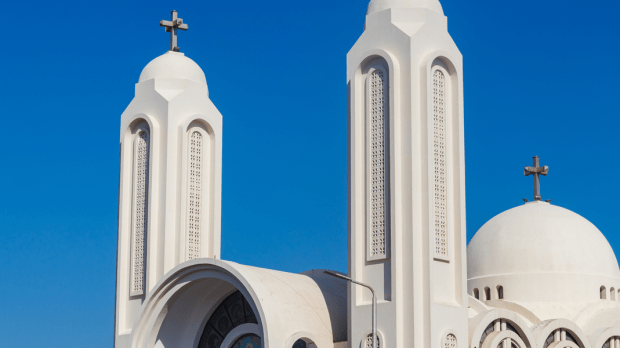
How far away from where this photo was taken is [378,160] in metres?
24.5

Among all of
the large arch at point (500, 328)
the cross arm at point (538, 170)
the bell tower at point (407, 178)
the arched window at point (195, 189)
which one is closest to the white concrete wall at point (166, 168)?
the arched window at point (195, 189)

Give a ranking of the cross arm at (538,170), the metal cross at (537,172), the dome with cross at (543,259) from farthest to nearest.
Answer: the cross arm at (538,170)
the metal cross at (537,172)
the dome with cross at (543,259)

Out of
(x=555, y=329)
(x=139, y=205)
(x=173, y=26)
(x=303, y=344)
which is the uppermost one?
(x=173, y=26)

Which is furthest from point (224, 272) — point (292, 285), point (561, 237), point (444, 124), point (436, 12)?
point (561, 237)

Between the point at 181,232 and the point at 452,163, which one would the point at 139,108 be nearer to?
the point at 181,232

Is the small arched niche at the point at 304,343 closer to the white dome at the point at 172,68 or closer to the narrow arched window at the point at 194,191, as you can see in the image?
the narrow arched window at the point at 194,191


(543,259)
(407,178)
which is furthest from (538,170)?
(407,178)

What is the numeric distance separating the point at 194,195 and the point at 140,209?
170 centimetres

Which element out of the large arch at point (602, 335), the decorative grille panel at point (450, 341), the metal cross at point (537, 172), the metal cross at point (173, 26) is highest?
→ the metal cross at point (173, 26)

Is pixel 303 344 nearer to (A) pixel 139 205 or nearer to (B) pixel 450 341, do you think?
(B) pixel 450 341

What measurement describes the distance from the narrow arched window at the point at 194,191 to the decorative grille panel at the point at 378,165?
7.18 metres

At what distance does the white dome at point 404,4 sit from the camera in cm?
2517

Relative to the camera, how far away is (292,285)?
24906 millimetres

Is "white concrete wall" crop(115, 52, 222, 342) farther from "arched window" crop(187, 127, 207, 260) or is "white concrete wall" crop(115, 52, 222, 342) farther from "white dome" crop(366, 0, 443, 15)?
"white dome" crop(366, 0, 443, 15)
